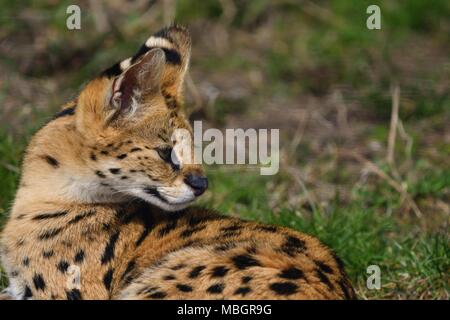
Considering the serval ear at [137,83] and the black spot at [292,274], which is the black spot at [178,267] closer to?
the black spot at [292,274]

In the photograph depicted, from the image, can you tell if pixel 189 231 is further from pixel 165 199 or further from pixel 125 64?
pixel 125 64

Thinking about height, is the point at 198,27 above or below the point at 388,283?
above

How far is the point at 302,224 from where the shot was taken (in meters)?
6.06

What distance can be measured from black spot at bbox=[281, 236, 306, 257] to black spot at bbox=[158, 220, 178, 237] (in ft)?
1.97

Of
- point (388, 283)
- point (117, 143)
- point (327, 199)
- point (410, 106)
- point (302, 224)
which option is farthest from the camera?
point (410, 106)

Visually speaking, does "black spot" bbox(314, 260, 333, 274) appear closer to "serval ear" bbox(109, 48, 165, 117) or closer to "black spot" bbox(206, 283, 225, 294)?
"black spot" bbox(206, 283, 225, 294)

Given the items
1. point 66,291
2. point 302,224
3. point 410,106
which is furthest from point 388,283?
point 410,106

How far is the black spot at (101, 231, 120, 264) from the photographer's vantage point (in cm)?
475

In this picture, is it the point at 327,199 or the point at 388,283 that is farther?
the point at 327,199

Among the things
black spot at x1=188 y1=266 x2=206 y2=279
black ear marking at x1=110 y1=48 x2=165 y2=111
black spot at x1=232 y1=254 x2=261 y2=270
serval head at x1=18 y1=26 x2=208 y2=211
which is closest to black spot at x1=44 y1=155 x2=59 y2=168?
serval head at x1=18 y1=26 x2=208 y2=211
